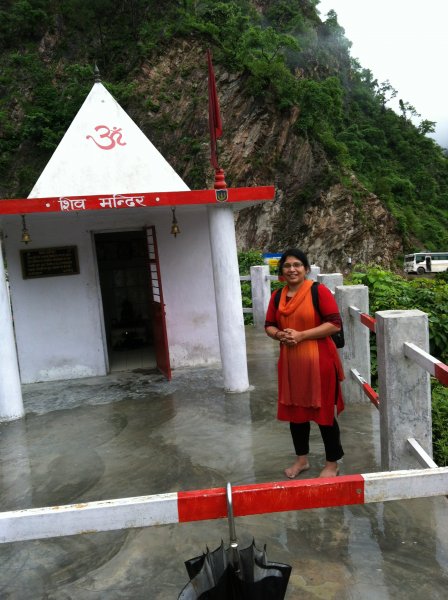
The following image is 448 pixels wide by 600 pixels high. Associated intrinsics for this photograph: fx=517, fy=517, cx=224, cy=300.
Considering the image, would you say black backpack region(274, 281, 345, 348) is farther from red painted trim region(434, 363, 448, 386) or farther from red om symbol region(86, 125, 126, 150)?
red om symbol region(86, 125, 126, 150)

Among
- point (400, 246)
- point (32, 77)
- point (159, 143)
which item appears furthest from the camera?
point (400, 246)

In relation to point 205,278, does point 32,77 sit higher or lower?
higher

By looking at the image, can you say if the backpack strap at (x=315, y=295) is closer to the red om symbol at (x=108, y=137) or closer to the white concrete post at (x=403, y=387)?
the white concrete post at (x=403, y=387)

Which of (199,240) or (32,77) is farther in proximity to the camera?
(32,77)

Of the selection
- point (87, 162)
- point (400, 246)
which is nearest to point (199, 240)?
point (87, 162)

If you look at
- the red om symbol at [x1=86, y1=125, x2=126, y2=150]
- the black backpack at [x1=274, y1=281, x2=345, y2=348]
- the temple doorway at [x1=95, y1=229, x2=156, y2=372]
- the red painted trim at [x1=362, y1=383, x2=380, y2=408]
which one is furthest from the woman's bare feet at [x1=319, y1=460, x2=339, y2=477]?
the temple doorway at [x1=95, y1=229, x2=156, y2=372]

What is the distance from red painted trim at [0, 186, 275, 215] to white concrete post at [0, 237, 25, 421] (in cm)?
76

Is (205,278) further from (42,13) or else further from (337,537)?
(42,13)

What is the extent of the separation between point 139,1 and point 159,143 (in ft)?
34.7

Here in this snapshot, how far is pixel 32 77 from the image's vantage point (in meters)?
30.2

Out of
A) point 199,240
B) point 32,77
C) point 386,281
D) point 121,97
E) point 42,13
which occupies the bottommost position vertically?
point 386,281

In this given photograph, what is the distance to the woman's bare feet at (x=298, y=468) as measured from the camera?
388 centimetres

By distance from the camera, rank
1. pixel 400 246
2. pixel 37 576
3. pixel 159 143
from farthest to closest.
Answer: pixel 400 246 < pixel 159 143 < pixel 37 576

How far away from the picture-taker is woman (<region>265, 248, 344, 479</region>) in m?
3.46
